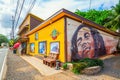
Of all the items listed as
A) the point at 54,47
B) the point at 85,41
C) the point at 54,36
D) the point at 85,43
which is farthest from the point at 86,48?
the point at 54,36

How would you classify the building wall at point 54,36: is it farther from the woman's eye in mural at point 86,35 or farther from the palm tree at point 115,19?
the palm tree at point 115,19

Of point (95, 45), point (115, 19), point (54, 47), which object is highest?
point (115, 19)

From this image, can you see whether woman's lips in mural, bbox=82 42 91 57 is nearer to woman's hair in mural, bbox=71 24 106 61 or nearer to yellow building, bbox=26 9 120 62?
yellow building, bbox=26 9 120 62

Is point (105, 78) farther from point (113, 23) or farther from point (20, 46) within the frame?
point (20, 46)

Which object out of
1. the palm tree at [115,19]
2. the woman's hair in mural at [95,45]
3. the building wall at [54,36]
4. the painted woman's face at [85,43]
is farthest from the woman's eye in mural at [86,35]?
the palm tree at [115,19]

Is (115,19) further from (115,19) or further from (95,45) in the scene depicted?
(95,45)

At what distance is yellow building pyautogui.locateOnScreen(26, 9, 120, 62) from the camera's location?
45.6ft

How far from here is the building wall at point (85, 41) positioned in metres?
14.1

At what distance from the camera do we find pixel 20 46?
36.3 metres

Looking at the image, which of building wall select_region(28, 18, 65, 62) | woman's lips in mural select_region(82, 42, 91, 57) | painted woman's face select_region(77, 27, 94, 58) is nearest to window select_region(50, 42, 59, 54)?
building wall select_region(28, 18, 65, 62)

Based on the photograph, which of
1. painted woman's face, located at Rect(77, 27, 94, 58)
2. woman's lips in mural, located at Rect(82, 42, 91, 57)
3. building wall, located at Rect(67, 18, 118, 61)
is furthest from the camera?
woman's lips in mural, located at Rect(82, 42, 91, 57)

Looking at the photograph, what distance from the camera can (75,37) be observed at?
14.4 m

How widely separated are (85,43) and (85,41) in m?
0.18

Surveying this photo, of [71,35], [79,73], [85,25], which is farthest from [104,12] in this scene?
[79,73]
